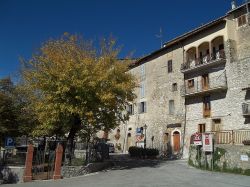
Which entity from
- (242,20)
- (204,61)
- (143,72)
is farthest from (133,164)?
(143,72)

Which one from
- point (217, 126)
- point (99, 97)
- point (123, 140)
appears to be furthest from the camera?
point (123, 140)

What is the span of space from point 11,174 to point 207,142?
1164cm

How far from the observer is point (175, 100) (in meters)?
35.3

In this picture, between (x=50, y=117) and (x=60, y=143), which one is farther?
(x=50, y=117)

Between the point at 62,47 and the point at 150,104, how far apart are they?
18138 millimetres

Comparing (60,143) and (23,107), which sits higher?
(23,107)

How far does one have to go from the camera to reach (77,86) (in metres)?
20.5

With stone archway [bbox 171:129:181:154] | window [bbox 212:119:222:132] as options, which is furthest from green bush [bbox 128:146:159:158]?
window [bbox 212:119:222:132]

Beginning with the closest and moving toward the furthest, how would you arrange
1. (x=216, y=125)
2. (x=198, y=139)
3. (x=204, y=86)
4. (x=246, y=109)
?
(x=198, y=139)
(x=246, y=109)
(x=216, y=125)
(x=204, y=86)

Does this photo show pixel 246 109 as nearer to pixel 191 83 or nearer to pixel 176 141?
pixel 191 83

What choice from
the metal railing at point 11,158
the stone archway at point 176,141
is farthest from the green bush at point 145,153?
the metal railing at point 11,158

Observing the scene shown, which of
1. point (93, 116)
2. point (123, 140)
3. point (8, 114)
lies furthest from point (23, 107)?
point (123, 140)

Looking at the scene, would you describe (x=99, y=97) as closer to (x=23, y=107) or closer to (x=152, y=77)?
(x=23, y=107)

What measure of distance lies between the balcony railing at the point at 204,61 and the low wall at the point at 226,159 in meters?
10.8
